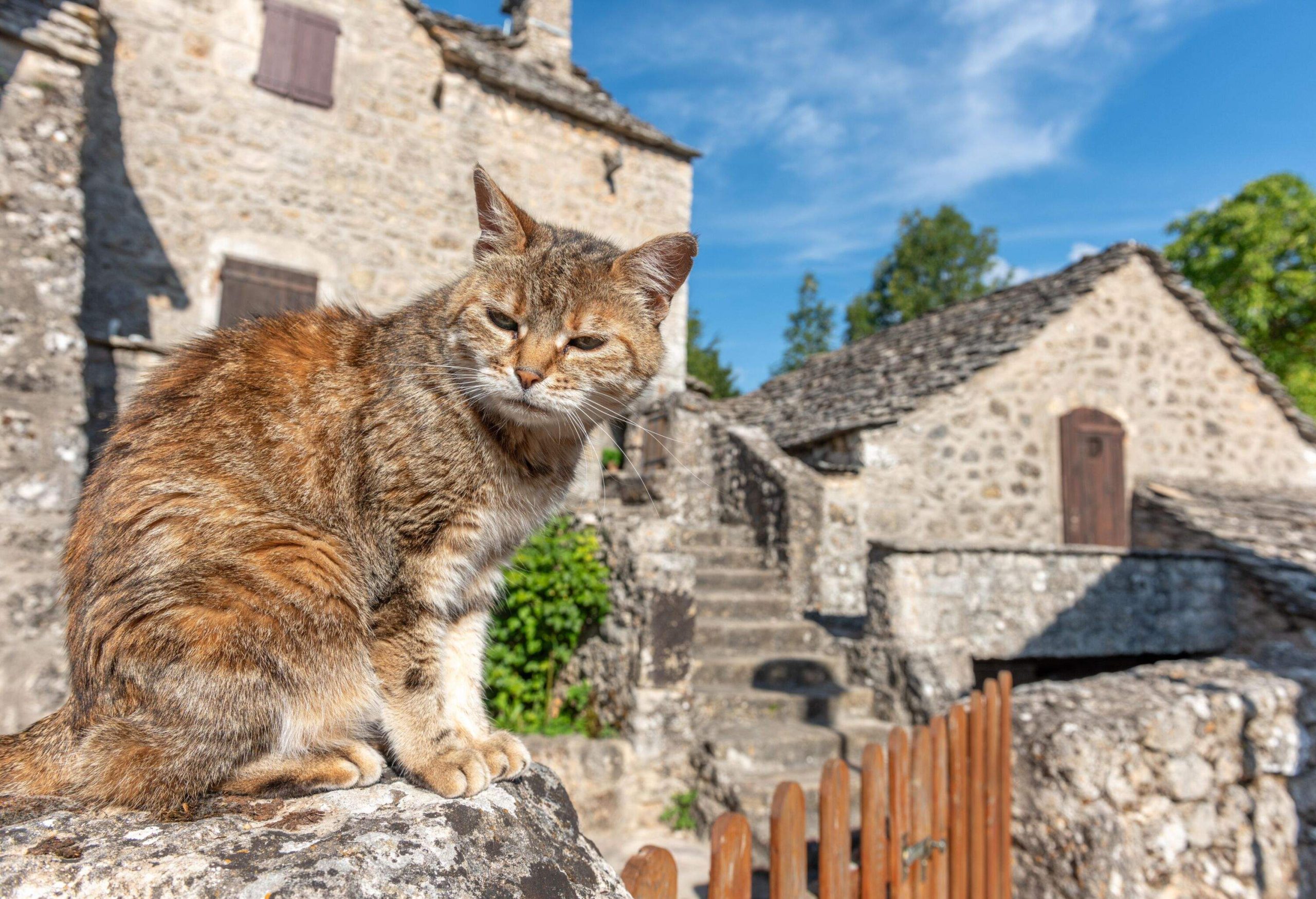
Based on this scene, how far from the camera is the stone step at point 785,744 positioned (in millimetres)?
5434

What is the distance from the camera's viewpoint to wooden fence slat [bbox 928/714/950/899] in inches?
114

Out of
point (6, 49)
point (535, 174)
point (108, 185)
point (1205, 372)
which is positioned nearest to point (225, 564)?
point (6, 49)

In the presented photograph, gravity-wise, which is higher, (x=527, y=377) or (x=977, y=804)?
(x=527, y=377)

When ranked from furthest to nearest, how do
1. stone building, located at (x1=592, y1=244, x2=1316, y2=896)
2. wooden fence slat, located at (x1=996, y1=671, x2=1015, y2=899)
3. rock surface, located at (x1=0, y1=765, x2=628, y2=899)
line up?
1. stone building, located at (x1=592, y1=244, x2=1316, y2=896)
2. wooden fence slat, located at (x1=996, y1=671, x2=1015, y2=899)
3. rock surface, located at (x1=0, y1=765, x2=628, y2=899)

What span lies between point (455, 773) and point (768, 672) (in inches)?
217

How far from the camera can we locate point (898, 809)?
2.61 meters

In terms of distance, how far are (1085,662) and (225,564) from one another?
27.5ft

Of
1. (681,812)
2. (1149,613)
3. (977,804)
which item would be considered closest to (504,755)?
(977,804)

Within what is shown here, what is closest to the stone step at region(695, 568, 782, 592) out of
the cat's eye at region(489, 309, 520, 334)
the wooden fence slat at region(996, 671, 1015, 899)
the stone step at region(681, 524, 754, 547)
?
the stone step at region(681, 524, 754, 547)

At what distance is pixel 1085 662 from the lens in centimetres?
764

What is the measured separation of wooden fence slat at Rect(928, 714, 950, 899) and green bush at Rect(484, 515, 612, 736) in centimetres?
→ 311

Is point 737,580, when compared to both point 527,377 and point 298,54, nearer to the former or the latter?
point 527,377

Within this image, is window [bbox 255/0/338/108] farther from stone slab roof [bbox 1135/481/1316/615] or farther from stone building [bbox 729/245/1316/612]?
stone slab roof [bbox 1135/481/1316/615]

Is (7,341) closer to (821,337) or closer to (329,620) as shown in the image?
(329,620)
